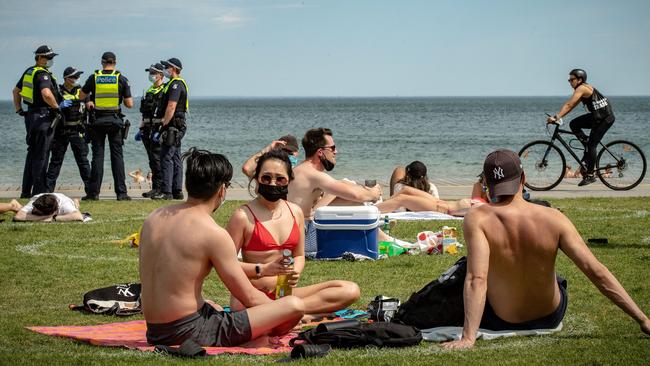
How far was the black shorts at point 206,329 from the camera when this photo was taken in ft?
21.8

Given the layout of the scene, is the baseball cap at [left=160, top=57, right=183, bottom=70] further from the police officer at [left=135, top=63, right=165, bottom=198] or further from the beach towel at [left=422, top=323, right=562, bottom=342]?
the beach towel at [left=422, top=323, right=562, bottom=342]

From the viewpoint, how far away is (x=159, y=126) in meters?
18.3

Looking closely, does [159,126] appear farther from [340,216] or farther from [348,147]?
[348,147]

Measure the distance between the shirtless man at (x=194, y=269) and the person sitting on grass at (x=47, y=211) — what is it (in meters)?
8.32

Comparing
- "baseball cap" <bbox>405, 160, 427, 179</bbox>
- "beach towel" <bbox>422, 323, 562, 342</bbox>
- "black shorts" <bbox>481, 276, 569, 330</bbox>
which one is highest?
Answer: "baseball cap" <bbox>405, 160, 427, 179</bbox>

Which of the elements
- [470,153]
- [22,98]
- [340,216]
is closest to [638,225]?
[340,216]

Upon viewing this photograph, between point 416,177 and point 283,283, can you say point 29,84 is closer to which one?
point 416,177

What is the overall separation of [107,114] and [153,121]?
0.82 m

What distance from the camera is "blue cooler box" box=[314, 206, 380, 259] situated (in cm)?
1111

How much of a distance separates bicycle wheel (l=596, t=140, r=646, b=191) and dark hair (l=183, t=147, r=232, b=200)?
13390 millimetres

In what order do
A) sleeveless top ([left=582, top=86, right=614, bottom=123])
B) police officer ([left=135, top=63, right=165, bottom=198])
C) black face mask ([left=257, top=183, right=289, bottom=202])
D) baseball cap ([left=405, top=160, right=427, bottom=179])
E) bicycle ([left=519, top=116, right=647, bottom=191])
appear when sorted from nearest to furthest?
black face mask ([left=257, top=183, right=289, bottom=202]), baseball cap ([left=405, top=160, right=427, bottom=179]), sleeveless top ([left=582, top=86, right=614, bottom=123]), police officer ([left=135, top=63, right=165, bottom=198]), bicycle ([left=519, top=116, right=647, bottom=191])

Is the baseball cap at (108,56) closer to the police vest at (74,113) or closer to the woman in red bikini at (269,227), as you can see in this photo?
the police vest at (74,113)

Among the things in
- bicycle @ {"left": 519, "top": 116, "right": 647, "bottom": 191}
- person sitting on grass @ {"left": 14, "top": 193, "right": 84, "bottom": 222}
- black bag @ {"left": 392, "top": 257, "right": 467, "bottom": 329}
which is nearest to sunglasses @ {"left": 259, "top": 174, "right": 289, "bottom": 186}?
black bag @ {"left": 392, "top": 257, "right": 467, "bottom": 329}

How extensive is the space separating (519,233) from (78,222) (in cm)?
926
